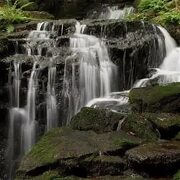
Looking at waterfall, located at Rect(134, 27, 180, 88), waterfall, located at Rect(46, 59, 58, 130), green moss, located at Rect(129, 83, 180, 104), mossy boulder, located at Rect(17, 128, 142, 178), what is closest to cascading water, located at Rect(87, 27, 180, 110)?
waterfall, located at Rect(134, 27, 180, 88)

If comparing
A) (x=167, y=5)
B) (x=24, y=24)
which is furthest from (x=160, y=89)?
(x=167, y=5)

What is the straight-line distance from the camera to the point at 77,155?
582 centimetres

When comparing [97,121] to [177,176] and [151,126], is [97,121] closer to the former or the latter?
[151,126]

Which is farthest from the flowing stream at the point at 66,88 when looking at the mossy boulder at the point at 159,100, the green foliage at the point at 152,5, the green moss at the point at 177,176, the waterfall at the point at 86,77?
the green foliage at the point at 152,5

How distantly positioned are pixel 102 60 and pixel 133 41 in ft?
3.64

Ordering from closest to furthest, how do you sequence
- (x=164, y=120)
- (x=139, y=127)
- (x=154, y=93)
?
(x=139, y=127), (x=164, y=120), (x=154, y=93)

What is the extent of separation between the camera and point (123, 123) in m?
6.71

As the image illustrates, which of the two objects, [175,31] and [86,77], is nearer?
[86,77]

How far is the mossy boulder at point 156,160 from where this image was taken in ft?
18.1

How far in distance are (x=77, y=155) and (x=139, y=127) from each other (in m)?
1.20

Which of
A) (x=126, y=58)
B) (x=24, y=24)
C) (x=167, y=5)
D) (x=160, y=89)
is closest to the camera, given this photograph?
(x=160, y=89)

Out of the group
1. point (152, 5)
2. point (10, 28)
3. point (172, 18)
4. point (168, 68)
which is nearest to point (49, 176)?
point (168, 68)

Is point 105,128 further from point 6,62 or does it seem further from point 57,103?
point 6,62

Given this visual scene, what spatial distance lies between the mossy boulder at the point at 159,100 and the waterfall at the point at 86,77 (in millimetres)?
2173
